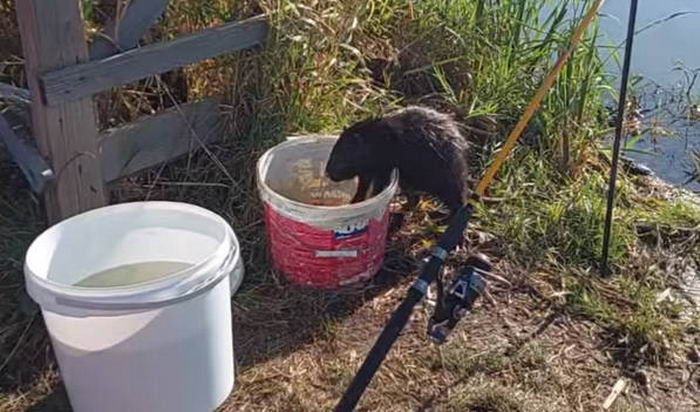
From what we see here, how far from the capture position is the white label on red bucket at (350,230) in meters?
3.15

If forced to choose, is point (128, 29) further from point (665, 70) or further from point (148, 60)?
point (665, 70)

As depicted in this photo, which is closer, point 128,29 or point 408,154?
point 128,29

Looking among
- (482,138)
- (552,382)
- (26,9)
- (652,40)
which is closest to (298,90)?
(482,138)

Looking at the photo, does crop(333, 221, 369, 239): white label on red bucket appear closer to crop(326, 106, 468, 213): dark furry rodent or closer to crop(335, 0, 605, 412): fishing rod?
crop(326, 106, 468, 213): dark furry rodent

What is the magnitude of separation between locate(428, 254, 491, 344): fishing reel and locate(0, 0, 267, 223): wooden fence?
110 cm

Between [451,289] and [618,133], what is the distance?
0.82m

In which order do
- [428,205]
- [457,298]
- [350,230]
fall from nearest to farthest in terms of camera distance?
[457,298], [350,230], [428,205]

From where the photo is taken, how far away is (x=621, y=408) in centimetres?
285

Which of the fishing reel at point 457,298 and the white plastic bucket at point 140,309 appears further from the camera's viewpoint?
the fishing reel at point 457,298

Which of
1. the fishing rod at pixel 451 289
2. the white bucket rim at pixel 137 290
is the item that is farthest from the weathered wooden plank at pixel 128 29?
the fishing rod at pixel 451 289

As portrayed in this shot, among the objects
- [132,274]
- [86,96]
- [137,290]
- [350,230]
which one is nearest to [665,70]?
[350,230]

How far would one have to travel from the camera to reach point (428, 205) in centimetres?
373

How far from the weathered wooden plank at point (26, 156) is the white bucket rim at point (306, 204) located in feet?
2.12

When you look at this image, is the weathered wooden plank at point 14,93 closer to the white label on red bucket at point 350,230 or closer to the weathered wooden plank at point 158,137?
the weathered wooden plank at point 158,137
